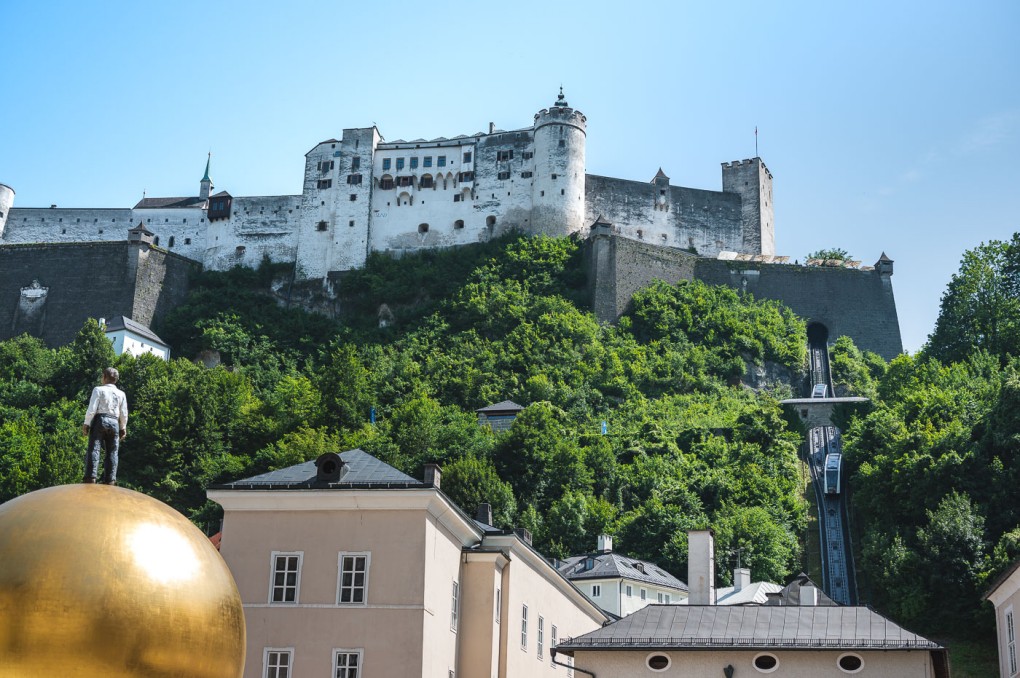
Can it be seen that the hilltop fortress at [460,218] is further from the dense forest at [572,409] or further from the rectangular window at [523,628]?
the rectangular window at [523,628]

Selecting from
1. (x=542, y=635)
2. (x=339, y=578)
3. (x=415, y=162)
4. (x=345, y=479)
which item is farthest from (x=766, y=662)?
(x=415, y=162)

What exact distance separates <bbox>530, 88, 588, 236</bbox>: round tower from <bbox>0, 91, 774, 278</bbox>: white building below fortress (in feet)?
0.23

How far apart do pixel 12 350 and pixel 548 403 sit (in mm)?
32723

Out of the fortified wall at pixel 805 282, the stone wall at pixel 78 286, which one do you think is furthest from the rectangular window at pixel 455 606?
the stone wall at pixel 78 286

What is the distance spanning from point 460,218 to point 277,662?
6850cm

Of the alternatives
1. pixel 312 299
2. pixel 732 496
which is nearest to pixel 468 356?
pixel 312 299

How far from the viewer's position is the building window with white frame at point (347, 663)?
91.0ft

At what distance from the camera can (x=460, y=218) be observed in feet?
311

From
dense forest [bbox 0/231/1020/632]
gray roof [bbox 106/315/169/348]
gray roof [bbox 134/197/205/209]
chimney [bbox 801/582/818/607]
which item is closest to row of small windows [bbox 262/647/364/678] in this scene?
chimney [bbox 801/582/818/607]

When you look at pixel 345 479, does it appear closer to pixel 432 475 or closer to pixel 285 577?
pixel 432 475

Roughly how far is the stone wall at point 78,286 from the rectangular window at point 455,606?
61.7 meters

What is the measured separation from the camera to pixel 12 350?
80.6 metres

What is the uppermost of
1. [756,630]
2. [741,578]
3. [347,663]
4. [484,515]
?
[741,578]

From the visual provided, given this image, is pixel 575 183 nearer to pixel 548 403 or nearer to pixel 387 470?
pixel 548 403
